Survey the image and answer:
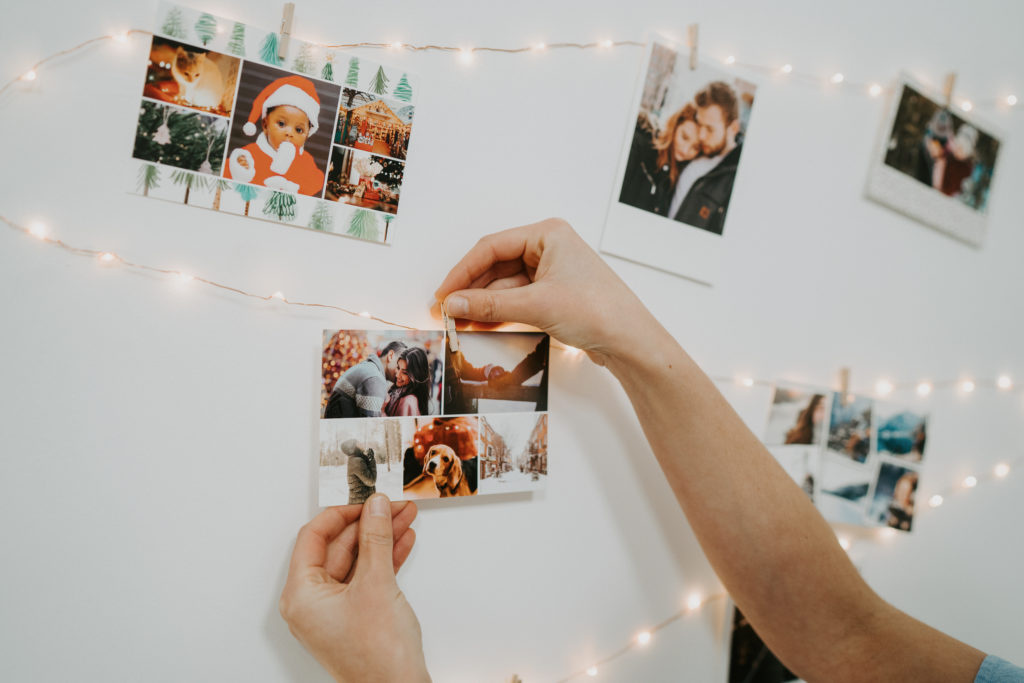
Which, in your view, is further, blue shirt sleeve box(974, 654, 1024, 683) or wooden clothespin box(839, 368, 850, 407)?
wooden clothespin box(839, 368, 850, 407)

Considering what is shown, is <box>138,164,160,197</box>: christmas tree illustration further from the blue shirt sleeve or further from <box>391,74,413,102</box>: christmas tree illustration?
the blue shirt sleeve

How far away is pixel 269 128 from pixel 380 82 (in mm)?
153

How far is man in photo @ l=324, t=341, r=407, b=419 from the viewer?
2.09 ft

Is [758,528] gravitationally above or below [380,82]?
below

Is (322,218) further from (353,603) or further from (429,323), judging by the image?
(353,603)

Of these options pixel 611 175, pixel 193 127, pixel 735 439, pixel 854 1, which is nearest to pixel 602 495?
pixel 735 439

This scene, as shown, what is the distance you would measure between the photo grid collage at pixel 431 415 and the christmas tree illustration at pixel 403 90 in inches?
12.3

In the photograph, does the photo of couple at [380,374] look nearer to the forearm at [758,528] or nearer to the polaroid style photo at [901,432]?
the forearm at [758,528]

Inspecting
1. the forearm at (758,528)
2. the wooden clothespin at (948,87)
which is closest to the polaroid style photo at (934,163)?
the wooden clothespin at (948,87)

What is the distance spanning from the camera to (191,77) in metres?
0.60

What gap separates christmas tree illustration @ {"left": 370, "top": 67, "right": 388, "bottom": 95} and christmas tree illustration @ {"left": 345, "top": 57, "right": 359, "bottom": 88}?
20 millimetres

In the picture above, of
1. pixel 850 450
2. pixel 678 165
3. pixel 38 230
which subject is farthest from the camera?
pixel 850 450

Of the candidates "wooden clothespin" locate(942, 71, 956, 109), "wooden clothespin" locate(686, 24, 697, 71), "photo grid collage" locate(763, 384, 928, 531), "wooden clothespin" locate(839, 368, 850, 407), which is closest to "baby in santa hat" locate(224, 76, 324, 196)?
"wooden clothespin" locate(686, 24, 697, 71)

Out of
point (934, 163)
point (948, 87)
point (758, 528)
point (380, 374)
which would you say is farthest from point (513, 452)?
point (948, 87)
